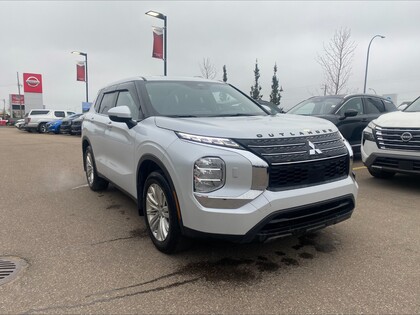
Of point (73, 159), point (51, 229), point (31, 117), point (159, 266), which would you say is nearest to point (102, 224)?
point (51, 229)

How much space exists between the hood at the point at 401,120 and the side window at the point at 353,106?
1.85 meters

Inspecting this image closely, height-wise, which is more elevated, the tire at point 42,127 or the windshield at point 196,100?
the windshield at point 196,100

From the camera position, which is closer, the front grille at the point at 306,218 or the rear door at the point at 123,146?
the front grille at the point at 306,218

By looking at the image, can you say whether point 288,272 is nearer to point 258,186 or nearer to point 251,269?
point 251,269

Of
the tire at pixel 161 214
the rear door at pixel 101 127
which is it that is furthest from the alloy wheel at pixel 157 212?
the rear door at pixel 101 127

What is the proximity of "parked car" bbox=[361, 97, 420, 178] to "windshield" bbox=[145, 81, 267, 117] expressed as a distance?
2.59m

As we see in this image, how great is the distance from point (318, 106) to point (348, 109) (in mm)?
806

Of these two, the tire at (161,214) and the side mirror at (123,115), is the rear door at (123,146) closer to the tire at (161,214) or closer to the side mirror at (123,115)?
the side mirror at (123,115)

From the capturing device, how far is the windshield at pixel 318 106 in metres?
8.49

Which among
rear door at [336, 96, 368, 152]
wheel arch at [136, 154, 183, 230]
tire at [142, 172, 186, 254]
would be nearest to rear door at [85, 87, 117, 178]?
wheel arch at [136, 154, 183, 230]

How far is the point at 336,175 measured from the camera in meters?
3.49

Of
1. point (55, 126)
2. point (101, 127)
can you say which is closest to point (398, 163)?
point (101, 127)

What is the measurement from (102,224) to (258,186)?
8.03 ft

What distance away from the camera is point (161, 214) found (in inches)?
141
